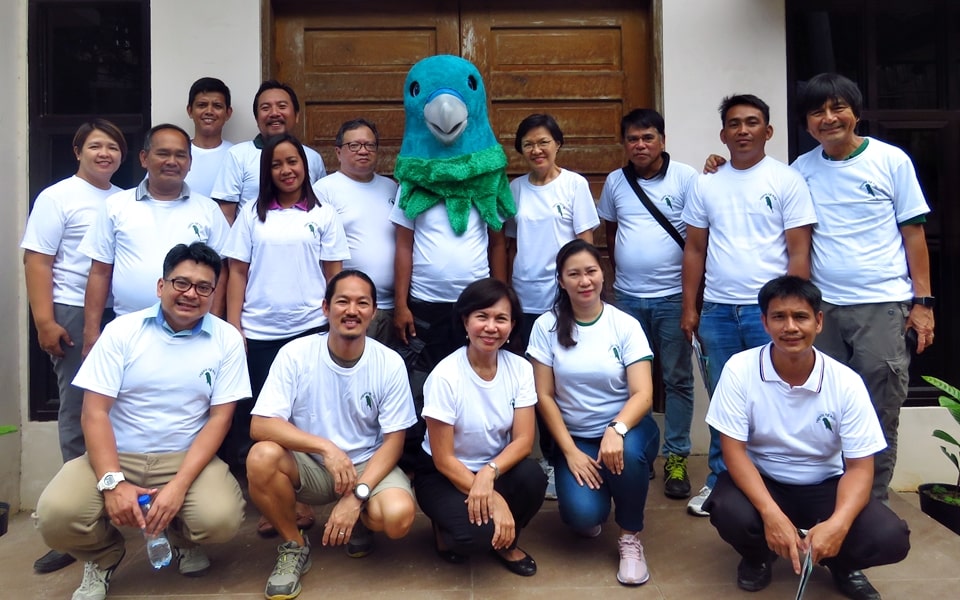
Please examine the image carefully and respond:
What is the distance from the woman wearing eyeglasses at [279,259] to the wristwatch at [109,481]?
78 centimetres

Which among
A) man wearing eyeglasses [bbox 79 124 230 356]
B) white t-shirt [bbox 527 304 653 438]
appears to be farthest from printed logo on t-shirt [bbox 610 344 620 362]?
man wearing eyeglasses [bbox 79 124 230 356]

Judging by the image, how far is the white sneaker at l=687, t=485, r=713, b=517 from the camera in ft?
11.5

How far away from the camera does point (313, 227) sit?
132 inches

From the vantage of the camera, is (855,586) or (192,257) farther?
(192,257)

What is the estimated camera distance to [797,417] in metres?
2.77

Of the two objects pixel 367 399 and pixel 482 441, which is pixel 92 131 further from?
pixel 482 441

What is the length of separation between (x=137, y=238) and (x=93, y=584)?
1383 mm

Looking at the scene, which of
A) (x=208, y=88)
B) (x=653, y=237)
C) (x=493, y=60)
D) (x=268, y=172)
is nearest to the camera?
(x=268, y=172)

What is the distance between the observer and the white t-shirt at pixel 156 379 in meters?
2.87

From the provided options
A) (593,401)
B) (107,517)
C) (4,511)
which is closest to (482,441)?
(593,401)

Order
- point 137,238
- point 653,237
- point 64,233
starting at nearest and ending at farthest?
point 137,238 → point 64,233 → point 653,237

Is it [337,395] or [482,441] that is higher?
[337,395]

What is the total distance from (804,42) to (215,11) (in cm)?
336

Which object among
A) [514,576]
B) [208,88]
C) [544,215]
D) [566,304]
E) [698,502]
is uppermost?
[208,88]
